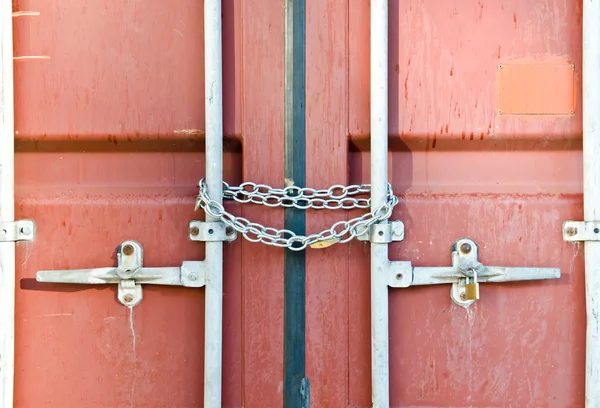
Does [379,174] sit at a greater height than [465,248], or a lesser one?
greater

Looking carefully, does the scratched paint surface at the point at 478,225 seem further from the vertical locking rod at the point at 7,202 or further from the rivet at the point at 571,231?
the vertical locking rod at the point at 7,202

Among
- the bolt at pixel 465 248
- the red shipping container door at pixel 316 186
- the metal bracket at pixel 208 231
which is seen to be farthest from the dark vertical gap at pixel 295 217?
the bolt at pixel 465 248

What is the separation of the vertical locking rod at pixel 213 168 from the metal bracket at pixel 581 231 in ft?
2.47

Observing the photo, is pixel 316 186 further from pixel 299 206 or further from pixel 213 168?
pixel 213 168

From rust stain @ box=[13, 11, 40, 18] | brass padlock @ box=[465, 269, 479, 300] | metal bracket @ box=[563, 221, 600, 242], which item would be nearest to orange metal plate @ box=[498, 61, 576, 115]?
metal bracket @ box=[563, 221, 600, 242]

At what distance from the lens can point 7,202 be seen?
1.16 m

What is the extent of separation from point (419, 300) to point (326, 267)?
22 centimetres

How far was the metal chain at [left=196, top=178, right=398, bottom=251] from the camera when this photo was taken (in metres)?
1.14

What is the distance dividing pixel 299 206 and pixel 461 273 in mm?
376

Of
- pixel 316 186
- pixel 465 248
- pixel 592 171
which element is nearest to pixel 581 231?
pixel 592 171

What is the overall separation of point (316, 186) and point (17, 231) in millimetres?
653

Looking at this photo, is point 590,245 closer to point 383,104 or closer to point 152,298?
point 383,104

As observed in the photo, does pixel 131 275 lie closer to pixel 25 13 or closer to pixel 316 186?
pixel 316 186

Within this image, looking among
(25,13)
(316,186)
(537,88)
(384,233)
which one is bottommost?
(384,233)
